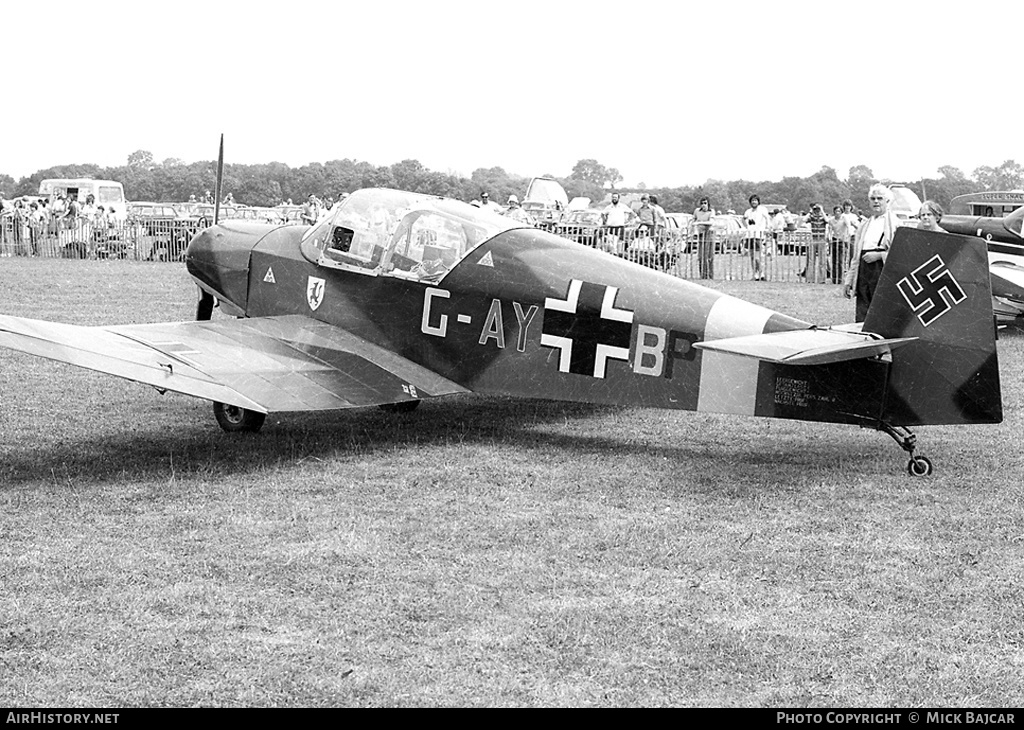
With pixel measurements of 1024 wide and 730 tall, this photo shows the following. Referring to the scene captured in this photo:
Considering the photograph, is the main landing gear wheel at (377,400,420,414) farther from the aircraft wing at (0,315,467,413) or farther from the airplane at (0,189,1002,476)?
the aircraft wing at (0,315,467,413)

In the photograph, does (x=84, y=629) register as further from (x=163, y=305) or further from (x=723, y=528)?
(x=163, y=305)

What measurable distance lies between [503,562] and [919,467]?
3169 mm

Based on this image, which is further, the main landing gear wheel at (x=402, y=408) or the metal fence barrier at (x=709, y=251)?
the metal fence barrier at (x=709, y=251)

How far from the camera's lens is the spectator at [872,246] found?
10828 mm

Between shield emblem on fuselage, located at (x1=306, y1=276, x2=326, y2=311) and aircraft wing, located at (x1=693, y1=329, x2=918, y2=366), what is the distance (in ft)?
11.1

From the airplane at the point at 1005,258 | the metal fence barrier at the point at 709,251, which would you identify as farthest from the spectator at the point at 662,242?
the airplane at the point at 1005,258

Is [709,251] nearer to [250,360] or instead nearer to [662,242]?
[662,242]

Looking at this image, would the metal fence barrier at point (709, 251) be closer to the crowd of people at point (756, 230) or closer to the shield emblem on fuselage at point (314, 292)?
the crowd of people at point (756, 230)

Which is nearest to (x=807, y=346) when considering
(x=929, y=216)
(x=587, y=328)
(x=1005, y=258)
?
(x=587, y=328)

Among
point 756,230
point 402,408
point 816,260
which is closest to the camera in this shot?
point 402,408

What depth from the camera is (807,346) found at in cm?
678

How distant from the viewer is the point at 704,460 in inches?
306

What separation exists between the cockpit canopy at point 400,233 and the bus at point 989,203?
21.8 metres

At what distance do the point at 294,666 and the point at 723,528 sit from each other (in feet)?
8.73
